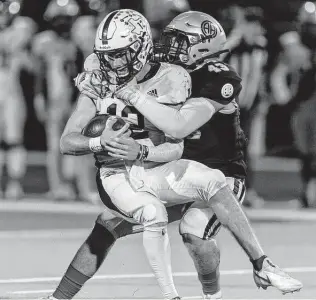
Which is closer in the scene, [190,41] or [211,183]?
[211,183]

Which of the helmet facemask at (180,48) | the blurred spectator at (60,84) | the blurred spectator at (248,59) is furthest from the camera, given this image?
the blurred spectator at (60,84)

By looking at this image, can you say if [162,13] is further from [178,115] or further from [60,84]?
[178,115]

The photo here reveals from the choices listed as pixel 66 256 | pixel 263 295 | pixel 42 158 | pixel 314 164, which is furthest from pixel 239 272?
pixel 42 158

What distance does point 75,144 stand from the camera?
6.07 m

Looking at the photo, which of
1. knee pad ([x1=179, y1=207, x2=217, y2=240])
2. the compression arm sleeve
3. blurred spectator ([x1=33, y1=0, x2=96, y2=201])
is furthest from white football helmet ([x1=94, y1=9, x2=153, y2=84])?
blurred spectator ([x1=33, y1=0, x2=96, y2=201])

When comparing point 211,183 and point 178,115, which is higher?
point 178,115

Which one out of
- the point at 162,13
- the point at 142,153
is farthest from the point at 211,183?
the point at 162,13

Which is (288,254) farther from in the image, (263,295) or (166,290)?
(166,290)

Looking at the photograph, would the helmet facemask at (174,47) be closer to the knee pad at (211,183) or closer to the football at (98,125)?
the football at (98,125)

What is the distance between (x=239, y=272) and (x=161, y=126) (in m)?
2.32

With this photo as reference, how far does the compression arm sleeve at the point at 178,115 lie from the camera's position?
19.5ft

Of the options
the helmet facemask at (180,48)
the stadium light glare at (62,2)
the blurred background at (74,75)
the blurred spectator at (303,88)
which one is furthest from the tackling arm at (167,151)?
the stadium light glare at (62,2)

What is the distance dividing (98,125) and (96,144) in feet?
0.49

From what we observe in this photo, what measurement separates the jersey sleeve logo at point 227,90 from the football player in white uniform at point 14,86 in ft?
20.5
